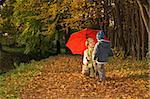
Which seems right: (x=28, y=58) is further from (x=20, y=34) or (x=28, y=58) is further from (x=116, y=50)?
(x=116, y=50)

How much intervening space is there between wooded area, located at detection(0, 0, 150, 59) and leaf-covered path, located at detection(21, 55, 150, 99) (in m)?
2.53

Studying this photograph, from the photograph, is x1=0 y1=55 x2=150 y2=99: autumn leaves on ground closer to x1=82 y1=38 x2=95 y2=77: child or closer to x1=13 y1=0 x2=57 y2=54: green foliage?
x1=82 y1=38 x2=95 y2=77: child

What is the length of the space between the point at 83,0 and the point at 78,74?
15.6 ft

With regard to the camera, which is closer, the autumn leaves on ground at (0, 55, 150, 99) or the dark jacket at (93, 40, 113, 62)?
the autumn leaves on ground at (0, 55, 150, 99)

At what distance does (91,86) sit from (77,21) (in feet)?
44.7

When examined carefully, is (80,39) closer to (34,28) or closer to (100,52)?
(100,52)

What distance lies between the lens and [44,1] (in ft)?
81.1

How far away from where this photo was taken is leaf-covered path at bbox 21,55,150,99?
12953 mm

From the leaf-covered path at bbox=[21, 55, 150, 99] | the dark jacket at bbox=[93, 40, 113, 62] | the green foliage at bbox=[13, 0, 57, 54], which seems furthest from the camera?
the green foliage at bbox=[13, 0, 57, 54]

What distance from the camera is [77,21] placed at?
91.0ft

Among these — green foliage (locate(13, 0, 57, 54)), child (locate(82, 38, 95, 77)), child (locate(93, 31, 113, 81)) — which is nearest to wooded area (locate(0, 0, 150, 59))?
green foliage (locate(13, 0, 57, 54))

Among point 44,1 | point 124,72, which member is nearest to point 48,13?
point 44,1

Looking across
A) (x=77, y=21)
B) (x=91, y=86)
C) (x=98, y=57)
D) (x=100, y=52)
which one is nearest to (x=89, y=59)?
(x=98, y=57)

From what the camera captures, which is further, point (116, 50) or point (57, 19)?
point (57, 19)
